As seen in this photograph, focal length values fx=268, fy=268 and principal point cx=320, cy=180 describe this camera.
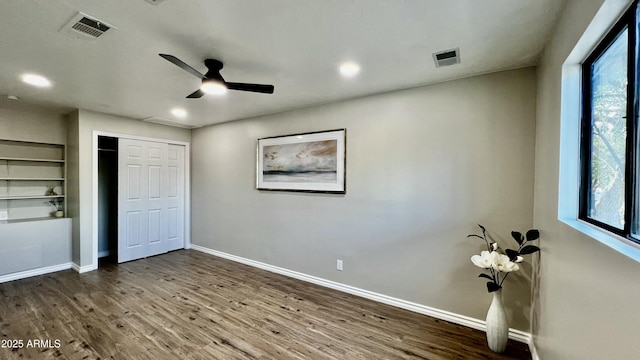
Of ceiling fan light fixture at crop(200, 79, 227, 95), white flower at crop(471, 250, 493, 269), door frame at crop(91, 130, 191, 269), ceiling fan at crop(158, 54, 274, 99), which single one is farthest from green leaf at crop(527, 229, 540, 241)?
door frame at crop(91, 130, 191, 269)

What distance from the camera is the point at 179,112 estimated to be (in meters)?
4.11

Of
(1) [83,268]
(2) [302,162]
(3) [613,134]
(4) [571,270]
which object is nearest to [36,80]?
(1) [83,268]

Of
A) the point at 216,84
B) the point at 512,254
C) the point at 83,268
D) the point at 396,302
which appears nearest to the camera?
the point at 512,254

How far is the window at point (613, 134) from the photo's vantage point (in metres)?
1.03

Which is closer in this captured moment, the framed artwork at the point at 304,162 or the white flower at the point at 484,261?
the white flower at the point at 484,261

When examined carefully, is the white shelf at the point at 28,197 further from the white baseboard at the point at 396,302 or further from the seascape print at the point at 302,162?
the seascape print at the point at 302,162

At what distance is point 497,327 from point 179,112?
15.3ft

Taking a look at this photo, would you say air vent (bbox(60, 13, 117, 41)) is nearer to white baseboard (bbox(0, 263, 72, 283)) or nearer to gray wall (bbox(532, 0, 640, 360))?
gray wall (bbox(532, 0, 640, 360))

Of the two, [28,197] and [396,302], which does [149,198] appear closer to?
[28,197]

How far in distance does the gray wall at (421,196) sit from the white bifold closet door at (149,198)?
224 cm

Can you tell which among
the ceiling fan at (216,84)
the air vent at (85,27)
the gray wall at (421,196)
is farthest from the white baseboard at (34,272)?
the ceiling fan at (216,84)

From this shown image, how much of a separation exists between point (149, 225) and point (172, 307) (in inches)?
97.1

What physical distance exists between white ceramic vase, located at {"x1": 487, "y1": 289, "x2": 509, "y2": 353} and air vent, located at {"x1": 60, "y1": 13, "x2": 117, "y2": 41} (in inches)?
141

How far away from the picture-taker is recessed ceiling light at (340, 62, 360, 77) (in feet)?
7.93
